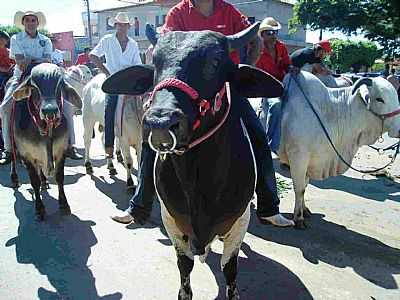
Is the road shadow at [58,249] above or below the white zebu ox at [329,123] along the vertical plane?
below

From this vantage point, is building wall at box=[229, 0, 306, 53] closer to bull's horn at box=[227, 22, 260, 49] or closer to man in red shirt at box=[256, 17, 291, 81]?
man in red shirt at box=[256, 17, 291, 81]

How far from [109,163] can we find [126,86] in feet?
17.1

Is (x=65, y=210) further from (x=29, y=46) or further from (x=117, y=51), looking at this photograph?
(x=117, y=51)

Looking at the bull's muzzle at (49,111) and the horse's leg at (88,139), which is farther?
the horse's leg at (88,139)

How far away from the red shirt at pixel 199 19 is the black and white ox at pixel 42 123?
6.91 feet

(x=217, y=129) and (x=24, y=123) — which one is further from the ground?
(x=217, y=129)

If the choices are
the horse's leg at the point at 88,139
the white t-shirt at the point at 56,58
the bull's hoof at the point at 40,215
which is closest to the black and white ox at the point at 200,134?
the bull's hoof at the point at 40,215

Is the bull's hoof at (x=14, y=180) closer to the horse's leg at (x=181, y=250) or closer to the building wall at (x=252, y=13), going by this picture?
the horse's leg at (x=181, y=250)

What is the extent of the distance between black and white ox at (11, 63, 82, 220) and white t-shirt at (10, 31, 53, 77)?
39.9 inches

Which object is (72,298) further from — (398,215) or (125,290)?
(398,215)

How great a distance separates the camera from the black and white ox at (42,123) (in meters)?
5.25

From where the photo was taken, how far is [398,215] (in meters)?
6.14

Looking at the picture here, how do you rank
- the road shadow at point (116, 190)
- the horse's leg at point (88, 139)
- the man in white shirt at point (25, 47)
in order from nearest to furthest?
the man in white shirt at point (25, 47)
the road shadow at point (116, 190)
the horse's leg at point (88, 139)

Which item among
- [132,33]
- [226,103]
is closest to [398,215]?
[226,103]
